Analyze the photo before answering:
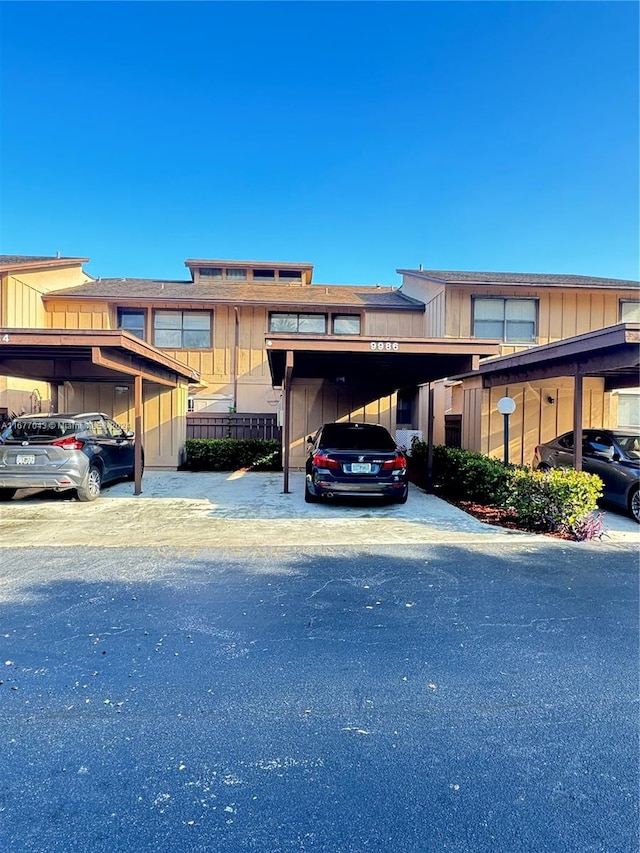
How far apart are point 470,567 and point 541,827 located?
3399 millimetres

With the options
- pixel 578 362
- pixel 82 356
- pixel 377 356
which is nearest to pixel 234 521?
pixel 377 356

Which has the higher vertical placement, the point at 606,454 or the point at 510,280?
the point at 510,280

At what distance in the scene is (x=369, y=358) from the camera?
9359 mm

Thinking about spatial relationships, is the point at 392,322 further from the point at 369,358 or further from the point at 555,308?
the point at 369,358

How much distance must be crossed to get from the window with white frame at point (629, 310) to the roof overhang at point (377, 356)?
7.92 metres

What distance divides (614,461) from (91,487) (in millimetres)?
9851

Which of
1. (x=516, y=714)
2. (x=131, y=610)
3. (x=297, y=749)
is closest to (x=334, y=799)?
(x=297, y=749)

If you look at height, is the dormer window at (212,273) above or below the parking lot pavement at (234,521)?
above

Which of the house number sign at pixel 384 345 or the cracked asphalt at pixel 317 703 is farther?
the house number sign at pixel 384 345

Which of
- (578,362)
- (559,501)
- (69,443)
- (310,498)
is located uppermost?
(578,362)

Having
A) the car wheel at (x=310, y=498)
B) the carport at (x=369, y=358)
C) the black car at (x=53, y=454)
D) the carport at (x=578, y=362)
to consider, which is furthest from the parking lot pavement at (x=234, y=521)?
the carport at (x=578, y=362)

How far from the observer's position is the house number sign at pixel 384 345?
26.3ft

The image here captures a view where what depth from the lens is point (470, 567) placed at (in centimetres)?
519

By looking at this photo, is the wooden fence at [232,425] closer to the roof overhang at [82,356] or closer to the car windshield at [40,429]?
the roof overhang at [82,356]
